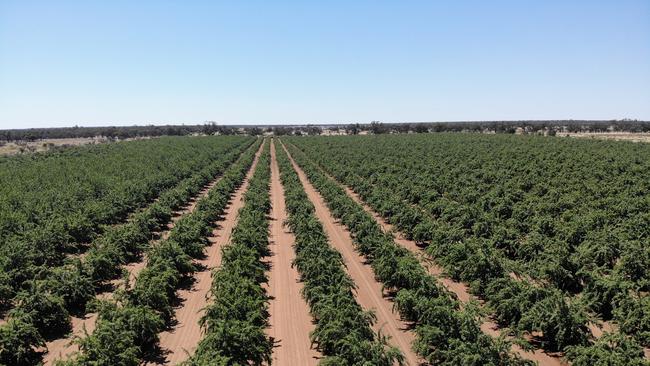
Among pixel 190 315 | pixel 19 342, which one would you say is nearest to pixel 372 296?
pixel 190 315

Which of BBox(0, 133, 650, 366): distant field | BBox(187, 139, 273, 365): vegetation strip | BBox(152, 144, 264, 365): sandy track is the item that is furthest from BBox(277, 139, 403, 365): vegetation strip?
BBox(152, 144, 264, 365): sandy track

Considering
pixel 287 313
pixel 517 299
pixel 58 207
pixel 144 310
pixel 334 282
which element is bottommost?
pixel 287 313

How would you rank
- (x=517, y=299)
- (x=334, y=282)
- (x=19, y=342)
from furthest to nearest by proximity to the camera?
1. (x=334, y=282)
2. (x=517, y=299)
3. (x=19, y=342)

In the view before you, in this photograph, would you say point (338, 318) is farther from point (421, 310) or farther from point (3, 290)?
point (3, 290)

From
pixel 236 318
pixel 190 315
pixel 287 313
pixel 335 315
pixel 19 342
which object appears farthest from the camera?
pixel 287 313

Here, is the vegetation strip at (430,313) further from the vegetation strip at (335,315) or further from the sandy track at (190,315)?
the sandy track at (190,315)

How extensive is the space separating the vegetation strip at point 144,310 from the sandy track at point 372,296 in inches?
321

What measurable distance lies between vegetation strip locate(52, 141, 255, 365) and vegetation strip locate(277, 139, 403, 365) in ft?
19.1

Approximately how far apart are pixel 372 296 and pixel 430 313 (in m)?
5.63

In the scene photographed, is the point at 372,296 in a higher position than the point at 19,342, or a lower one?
lower

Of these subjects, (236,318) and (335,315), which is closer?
(335,315)

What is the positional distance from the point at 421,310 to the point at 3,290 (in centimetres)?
1715

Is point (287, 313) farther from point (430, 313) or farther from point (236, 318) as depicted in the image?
point (430, 313)

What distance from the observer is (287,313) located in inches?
760
